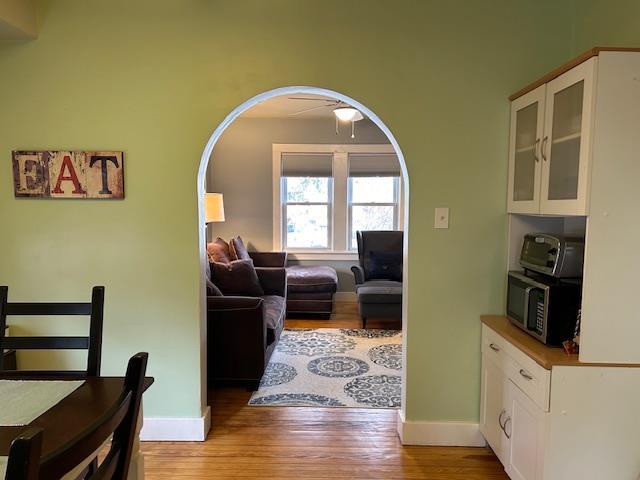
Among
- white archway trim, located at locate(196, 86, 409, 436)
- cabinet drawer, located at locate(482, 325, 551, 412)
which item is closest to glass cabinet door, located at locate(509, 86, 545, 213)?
white archway trim, located at locate(196, 86, 409, 436)

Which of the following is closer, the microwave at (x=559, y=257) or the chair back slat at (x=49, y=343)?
the chair back slat at (x=49, y=343)

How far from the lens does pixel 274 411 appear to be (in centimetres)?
296

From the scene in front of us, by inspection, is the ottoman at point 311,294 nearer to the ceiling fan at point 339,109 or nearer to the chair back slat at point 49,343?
the ceiling fan at point 339,109

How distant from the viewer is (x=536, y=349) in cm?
192

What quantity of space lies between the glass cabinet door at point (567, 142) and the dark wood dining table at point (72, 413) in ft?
5.77

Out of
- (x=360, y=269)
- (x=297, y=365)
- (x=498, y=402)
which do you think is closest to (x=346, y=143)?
(x=360, y=269)

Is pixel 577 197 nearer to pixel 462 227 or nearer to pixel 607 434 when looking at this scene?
pixel 462 227

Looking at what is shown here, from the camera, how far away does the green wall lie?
2404mm

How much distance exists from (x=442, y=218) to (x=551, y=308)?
775 millimetres

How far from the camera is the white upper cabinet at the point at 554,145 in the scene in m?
1.71

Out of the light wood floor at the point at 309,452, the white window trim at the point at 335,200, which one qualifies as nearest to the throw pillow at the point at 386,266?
the white window trim at the point at 335,200

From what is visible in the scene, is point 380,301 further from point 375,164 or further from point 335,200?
point 375,164

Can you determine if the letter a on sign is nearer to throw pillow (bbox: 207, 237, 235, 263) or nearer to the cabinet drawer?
throw pillow (bbox: 207, 237, 235, 263)

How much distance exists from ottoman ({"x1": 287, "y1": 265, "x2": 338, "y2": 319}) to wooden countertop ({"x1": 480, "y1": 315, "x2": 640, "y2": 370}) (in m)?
3.01
